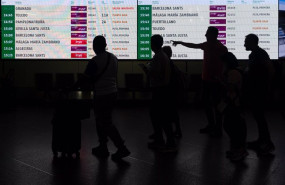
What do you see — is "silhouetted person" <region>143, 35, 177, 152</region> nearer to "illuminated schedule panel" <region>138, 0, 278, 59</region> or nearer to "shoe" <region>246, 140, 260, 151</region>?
"shoe" <region>246, 140, 260, 151</region>

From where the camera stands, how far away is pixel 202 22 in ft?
Answer: 32.2

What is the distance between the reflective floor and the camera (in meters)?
4.30

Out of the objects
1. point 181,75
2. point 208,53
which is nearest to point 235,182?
point 181,75

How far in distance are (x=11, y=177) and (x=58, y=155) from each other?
1153 millimetres

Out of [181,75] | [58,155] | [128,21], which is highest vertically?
[128,21]

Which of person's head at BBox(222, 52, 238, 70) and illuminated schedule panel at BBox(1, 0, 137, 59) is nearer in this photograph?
person's head at BBox(222, 52, 238, 70)

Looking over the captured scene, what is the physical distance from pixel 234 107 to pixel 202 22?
503 centimetres

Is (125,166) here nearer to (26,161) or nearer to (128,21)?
(26,161)

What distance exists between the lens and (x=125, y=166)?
487 centimetres

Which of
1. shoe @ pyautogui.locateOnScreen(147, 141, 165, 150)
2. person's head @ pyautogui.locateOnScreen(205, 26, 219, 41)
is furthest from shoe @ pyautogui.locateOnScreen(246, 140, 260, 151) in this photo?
person's head @ pyautogui.locateOnScreen(205, 26, 219, 41)

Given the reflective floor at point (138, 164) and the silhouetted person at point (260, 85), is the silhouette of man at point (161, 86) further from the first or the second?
the silhouetted person at point (260, 85)

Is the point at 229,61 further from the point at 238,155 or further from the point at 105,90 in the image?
the point at 105,90

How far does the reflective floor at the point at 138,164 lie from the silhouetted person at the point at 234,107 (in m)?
0.18

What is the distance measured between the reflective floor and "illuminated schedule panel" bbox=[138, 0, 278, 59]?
2841 millimetres
